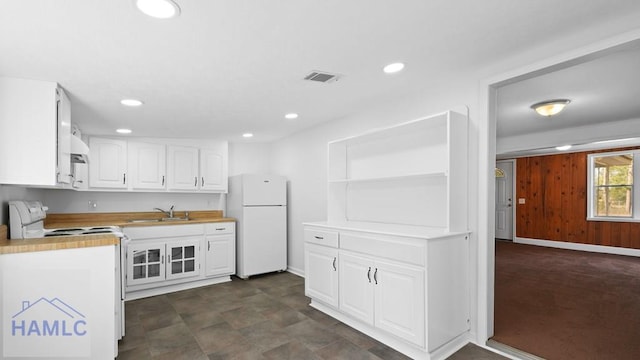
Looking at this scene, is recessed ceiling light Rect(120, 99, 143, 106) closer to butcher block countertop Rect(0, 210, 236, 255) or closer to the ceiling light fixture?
butcher block countertop Rect(0, 210, 236, 255)

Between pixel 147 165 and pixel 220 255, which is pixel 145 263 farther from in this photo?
pixel 147 165

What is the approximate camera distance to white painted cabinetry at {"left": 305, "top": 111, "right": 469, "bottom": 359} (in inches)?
90.4

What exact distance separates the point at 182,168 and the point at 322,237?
9.00ft

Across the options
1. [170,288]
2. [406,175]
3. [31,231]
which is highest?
[406,175]

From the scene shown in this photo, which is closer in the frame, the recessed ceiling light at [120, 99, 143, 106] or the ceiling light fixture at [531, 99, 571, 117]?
the recessed ceiling light at [120, 99, 143, 106]

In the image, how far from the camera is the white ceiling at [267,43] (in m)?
1.59

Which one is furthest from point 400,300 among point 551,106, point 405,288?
point 551,106

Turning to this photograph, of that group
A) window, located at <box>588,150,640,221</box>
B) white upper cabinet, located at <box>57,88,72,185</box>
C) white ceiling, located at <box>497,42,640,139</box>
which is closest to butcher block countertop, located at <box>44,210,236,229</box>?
white upper cabinet, located at <box>57,88,72,185</box>

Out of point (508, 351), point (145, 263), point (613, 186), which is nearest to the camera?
point (508, 351)

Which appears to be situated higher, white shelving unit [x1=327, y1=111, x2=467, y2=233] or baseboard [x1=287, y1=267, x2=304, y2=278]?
white shelving unit [x1=327, y1=111, x2=467, y2=233]

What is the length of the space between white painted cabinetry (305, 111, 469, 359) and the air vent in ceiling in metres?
0.71

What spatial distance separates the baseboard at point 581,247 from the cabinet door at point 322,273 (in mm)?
6591

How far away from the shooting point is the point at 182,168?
4797 mm

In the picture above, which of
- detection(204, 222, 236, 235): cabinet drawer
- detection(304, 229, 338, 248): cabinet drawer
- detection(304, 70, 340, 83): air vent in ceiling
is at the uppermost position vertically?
detection(304, 70, 340, 83): air vent in ceiling
